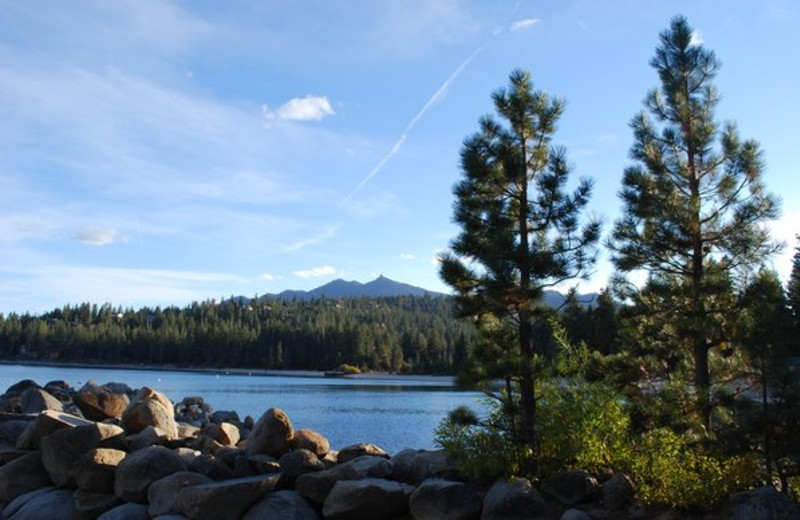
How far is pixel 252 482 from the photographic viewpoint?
472 inches

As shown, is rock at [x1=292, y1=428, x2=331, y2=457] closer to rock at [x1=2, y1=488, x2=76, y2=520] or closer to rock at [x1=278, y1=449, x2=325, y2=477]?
rock at [x1=278, y1=449, x2=325, y2=477]

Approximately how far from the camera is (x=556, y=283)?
1200 cm

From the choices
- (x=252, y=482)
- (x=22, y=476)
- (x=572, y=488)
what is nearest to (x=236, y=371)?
(x=22, y=476)

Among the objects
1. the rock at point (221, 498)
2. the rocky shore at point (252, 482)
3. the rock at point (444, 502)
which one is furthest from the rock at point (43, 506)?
the rock at point (444, 502)

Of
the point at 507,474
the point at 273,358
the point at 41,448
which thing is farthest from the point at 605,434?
the point at 273,358

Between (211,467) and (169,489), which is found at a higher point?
(211,467)

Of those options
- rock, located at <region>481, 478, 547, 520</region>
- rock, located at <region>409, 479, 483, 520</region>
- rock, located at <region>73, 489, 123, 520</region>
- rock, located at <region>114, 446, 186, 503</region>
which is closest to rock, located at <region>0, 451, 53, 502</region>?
rock, located at <region>73, 489, 123, 520</region>

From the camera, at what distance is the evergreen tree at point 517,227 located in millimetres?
11734

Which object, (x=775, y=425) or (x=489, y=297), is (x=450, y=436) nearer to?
(x=489, y=297)

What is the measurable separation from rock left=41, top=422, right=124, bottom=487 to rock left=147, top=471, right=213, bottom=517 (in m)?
2.50

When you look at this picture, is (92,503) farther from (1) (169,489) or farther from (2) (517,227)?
(2) (517,227)

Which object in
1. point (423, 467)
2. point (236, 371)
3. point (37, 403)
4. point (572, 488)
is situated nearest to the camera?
point (572, 488)

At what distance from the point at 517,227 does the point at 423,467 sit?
461 cm

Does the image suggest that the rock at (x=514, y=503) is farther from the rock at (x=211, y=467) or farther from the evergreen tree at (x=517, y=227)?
the rock at (x=211, y=467)
